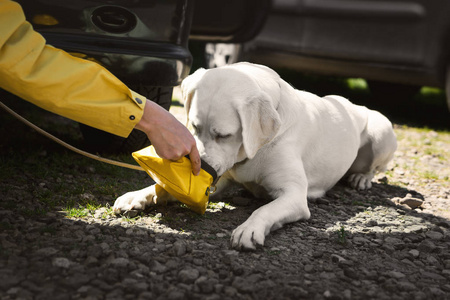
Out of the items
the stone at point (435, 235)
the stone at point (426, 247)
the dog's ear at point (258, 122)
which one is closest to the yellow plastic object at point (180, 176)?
the dog's ear at point (258, 122)

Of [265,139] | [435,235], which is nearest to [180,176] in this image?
[265,139]

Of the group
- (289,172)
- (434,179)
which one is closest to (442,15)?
(434,179)

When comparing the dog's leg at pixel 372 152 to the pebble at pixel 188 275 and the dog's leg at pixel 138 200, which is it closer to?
the dog's leg at pixel 138 200

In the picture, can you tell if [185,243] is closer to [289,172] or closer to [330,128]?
[289,172]

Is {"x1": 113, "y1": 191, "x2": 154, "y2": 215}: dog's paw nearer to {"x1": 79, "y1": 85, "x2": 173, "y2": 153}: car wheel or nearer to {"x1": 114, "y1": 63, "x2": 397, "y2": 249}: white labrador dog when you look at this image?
{"x1": 114, "y1": 63, "x2": 397, "y2": 249}: white labrador dog

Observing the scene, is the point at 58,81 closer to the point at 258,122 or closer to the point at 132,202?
the point at 132,202

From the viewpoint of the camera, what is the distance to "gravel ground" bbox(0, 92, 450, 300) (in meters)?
2.15

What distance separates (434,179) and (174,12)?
8.99ft

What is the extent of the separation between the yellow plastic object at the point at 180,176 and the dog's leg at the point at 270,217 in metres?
0.31

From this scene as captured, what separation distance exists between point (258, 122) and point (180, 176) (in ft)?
1.90

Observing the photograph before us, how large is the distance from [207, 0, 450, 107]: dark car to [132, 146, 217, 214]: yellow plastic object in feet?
12.2

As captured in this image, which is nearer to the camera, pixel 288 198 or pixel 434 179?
pixel 288 198

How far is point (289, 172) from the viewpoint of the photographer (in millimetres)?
3254

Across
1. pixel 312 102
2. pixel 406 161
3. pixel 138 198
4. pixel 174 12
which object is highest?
pixel 174 12
